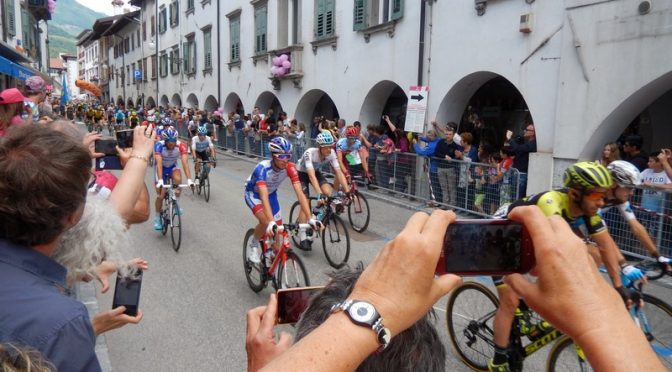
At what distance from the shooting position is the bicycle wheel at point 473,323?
12.6ft

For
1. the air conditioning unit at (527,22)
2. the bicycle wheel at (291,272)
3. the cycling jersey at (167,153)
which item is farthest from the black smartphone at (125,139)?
the air conditioning unit at (527,22)

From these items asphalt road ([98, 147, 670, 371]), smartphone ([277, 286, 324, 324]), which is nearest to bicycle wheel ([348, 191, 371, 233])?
asphalt road ([98, 147, 670, 371])

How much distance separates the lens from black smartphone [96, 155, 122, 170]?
118 inches

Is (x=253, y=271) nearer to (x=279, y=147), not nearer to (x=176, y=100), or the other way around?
(x=279, y=147)

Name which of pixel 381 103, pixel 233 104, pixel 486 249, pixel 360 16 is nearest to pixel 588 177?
pixel 486 249

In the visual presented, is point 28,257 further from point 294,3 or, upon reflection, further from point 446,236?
point 294,3

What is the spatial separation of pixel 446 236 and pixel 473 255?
79 mm

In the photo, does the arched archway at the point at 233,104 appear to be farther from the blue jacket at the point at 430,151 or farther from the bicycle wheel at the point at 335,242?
the bicycle wheel at the point at 335,242

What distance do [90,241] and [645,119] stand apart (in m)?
11.4

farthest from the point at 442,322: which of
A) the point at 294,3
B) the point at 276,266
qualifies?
the point at 294,3

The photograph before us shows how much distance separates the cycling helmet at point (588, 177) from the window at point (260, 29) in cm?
1906

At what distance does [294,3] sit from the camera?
62.3ft

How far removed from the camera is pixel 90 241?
1.71m

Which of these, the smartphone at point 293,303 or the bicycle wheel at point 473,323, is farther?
the bicycle wheel at point 473,323
